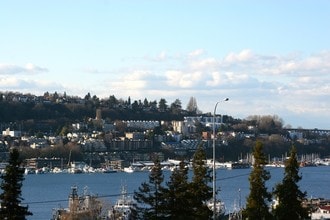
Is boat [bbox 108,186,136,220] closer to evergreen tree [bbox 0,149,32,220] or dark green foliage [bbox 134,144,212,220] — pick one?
dark green foliage [bbox 134,144,212,220]

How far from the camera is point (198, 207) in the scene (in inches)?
733

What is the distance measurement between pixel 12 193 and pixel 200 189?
16.3ft

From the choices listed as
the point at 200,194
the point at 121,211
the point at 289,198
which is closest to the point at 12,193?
the point at 200,194

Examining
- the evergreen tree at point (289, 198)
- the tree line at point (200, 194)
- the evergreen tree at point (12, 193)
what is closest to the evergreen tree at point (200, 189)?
the tree line at point (200, 194)

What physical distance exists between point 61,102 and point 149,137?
24711 millimetres

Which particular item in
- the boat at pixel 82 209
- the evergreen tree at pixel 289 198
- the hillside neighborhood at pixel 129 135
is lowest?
the boat at pixel 82 209

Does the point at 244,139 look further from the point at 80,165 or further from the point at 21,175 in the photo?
the point at 21,175

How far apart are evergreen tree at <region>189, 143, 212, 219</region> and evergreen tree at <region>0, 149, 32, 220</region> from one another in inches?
165

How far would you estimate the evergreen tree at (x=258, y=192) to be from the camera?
64.8ft

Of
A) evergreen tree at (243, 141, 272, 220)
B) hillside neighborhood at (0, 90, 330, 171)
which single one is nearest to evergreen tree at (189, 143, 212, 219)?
evergreen tree at (243, 141, 272, 220)

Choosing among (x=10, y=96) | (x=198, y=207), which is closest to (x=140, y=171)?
(x=10, y=96)

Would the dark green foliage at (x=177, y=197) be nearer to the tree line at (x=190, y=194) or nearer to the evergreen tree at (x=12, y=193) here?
the tree line at (x=190, y=194)

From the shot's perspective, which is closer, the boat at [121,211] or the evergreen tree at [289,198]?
the evergreen tree at [289,198]

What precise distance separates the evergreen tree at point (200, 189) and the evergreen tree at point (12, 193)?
418 centimetres
